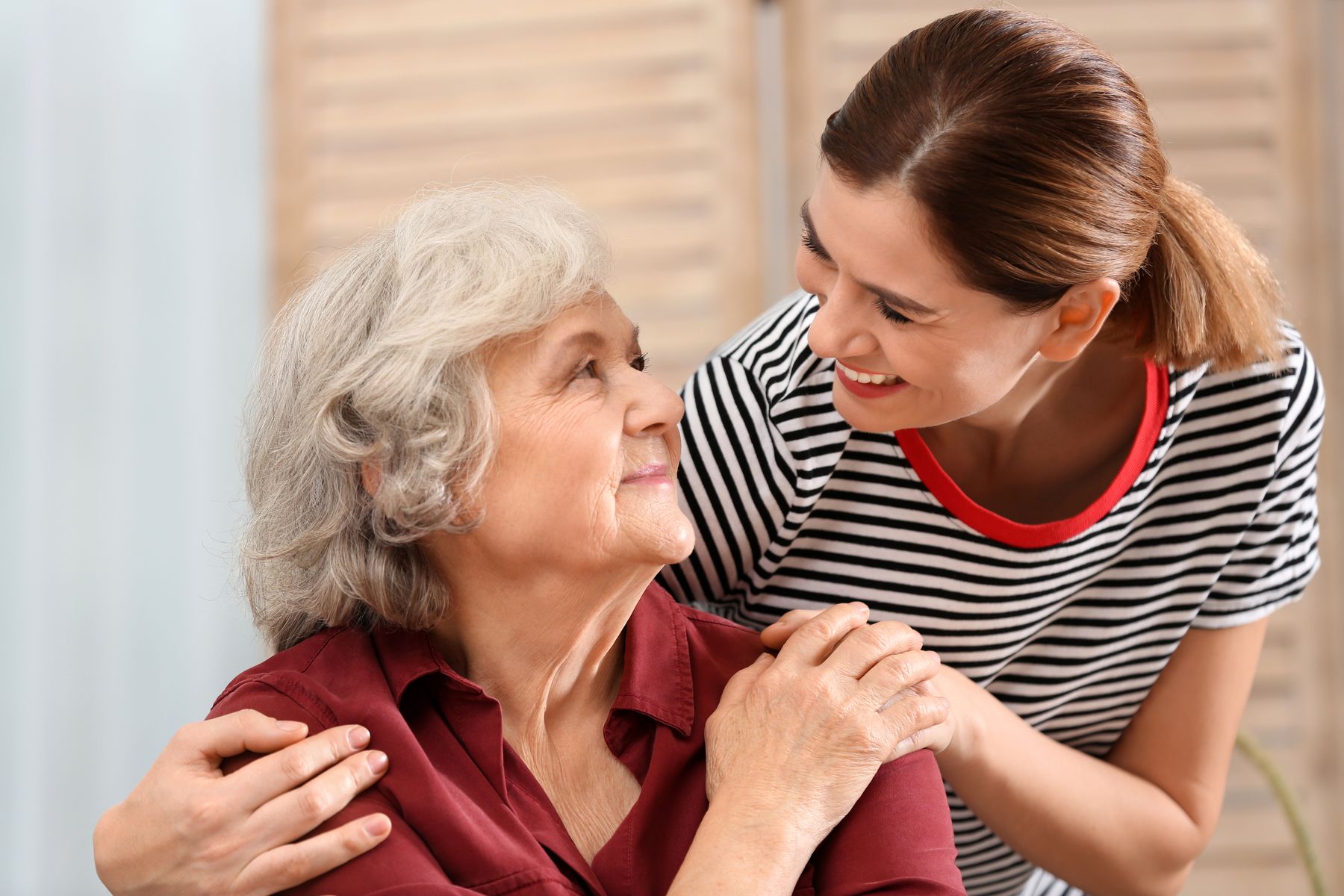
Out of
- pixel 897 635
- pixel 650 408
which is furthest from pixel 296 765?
pixel 897 635

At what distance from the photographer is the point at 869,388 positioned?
4.32 feet

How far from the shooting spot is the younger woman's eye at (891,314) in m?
1.23

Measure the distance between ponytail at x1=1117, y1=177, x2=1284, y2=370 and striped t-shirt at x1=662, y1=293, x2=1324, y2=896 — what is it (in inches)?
2.9

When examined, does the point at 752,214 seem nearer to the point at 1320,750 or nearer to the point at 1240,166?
the point at 1240,166

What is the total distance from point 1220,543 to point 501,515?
94cm

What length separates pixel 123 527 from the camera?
2.86 metres

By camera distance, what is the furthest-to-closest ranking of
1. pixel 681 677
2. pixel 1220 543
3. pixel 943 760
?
1. pixel 1220 543
2. pixel 943 760
3. pixel 681 677

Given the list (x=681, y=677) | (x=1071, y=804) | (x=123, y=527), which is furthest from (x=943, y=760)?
(x=123, y=527)

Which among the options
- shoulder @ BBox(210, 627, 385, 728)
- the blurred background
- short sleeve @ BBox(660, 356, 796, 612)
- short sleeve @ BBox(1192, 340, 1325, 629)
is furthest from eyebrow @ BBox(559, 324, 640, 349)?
the blurred background

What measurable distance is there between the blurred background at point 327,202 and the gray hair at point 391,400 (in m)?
1.49

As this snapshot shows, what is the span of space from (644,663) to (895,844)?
0.32 meters

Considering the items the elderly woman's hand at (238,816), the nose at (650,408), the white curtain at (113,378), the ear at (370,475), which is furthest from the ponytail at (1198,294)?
the white curtain at (113,378)

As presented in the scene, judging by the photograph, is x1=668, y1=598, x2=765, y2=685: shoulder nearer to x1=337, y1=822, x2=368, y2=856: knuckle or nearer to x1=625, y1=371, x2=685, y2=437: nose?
x1=625, y1=371, x2=685, y2=437: nose

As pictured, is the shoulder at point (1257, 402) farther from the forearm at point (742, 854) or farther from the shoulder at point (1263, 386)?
the forearm at point (742, 854)
